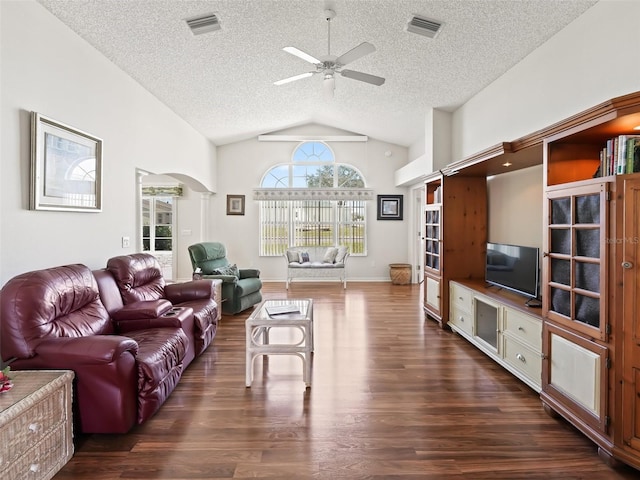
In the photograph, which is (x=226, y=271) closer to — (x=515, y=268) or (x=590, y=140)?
(x=515, y=268)

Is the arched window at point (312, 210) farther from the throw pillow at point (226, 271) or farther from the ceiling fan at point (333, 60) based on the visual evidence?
the ceiling fan at point (333, 60)

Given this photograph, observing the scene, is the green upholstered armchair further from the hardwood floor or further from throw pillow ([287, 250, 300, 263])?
throw pillow ([287, 250, 300, 263])

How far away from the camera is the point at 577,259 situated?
2.18 m

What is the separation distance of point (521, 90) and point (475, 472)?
12.0 ft

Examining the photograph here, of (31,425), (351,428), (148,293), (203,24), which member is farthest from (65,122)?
(351,428)

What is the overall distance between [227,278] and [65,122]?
2752mm

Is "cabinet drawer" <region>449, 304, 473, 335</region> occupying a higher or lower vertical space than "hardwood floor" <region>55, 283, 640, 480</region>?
higher

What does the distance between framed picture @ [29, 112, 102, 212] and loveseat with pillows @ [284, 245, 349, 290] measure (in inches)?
175

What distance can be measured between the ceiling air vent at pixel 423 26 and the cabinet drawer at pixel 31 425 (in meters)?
3.94

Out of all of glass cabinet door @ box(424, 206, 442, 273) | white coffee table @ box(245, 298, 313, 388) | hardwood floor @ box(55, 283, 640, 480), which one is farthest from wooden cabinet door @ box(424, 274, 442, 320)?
white coffee table @ box(245, 298, 313, 388)

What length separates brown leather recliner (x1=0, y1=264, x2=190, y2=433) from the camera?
2.07 metres

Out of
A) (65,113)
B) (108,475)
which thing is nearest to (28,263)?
(65,113)

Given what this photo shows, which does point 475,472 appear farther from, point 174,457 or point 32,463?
point 32,463

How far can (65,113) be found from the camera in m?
3.03
